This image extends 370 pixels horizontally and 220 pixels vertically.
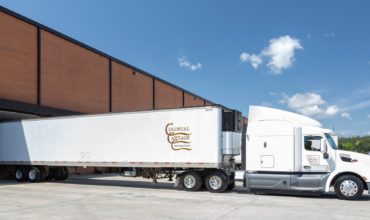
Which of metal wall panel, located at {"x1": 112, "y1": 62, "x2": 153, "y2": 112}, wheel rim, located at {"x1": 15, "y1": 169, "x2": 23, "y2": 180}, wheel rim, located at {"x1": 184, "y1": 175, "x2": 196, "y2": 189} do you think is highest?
metal wall panel, located at {"x1": 112, "y1": 62, "x2": 153, "y2": 112}

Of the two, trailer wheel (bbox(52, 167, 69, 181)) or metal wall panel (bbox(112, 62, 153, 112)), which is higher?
metal wall panel (bbox(112, 62, 153, 112))

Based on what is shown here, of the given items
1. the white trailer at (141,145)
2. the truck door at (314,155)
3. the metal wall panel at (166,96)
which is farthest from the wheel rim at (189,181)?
the metal wall panel at (166,96)

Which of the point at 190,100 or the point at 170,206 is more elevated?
the point at 190,100

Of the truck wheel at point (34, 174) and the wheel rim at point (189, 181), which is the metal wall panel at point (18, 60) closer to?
the truck wheel at point (34, 174)

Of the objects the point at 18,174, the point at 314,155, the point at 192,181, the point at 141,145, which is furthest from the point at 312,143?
the point at 18,174

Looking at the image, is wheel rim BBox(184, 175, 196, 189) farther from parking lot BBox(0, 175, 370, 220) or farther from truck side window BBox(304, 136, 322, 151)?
truck side window BBox(304, 136, 322, 151)

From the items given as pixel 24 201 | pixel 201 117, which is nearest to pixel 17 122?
pixel 24 201

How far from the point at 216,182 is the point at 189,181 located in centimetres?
128

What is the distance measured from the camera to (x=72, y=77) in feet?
104

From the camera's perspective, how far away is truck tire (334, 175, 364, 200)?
48.8 ft

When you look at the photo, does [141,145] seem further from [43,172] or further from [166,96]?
[166,96]

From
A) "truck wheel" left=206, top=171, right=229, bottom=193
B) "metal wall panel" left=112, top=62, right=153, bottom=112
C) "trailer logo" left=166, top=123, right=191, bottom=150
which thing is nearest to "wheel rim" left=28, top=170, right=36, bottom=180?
"trailer logo" left=166, top=123, right=191, bottom=150

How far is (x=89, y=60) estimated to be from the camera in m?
33.9

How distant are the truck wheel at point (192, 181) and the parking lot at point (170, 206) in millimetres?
760
